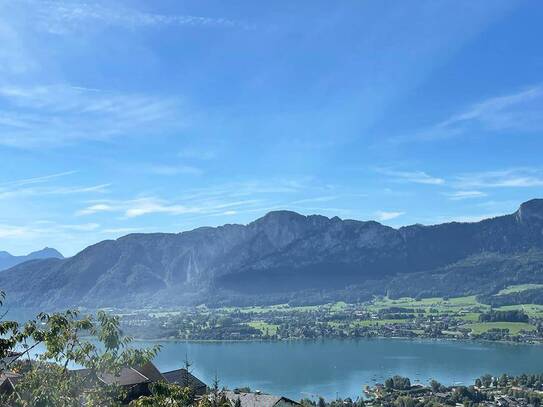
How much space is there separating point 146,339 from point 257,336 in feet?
74.9

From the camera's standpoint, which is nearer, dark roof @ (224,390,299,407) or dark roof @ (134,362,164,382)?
dark roof @ (134,362,164,382)

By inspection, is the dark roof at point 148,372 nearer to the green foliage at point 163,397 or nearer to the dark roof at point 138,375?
the dark roof at point 138,375

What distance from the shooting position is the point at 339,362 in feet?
311

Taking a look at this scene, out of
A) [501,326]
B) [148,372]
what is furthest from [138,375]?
[501,326]

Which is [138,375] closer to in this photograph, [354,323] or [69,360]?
[69,360]

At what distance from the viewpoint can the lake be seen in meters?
76.6

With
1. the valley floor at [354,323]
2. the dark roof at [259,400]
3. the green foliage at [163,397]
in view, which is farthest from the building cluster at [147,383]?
the valley floor at [354,323]

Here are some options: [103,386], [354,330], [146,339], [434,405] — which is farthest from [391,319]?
[103,386]

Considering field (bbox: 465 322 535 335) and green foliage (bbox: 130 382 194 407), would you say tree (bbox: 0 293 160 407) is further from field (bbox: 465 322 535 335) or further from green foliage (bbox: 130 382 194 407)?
field (bbox: 465 322 535 335)

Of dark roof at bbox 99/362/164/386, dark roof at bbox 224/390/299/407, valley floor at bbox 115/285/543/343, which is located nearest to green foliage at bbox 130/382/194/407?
dark roof at bbox 99/362/164/386

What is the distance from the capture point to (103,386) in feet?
34.9

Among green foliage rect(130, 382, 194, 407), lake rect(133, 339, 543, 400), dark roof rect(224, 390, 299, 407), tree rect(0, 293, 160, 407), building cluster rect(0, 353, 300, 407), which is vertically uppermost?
tree rect(0, 293, 160, 407)

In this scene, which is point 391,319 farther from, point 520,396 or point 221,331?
point 520,396

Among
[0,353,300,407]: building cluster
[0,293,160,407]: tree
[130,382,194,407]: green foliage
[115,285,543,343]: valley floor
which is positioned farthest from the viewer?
[115,285,543,343]: valley floor
